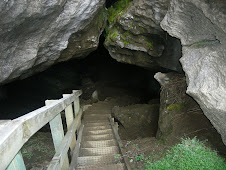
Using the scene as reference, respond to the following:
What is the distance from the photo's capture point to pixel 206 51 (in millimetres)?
2531

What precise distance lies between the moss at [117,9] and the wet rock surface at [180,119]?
3.02 m

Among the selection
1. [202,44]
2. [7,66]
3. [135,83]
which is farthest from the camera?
[135,83]

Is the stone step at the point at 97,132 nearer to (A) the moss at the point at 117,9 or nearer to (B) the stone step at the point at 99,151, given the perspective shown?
(B) the stone step at the point at 99,151

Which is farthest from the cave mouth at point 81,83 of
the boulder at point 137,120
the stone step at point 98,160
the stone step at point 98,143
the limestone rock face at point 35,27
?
the stone step at point 98,160

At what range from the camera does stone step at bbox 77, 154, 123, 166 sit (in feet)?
11.2

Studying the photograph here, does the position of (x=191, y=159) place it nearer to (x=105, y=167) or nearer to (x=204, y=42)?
(x=105, y=167)

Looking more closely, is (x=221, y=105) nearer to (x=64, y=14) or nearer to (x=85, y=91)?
(x=64, y=14)

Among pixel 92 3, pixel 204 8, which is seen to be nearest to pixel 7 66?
pixel 92 3

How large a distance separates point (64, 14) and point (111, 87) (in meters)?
9.89

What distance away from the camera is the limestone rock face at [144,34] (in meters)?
4.73

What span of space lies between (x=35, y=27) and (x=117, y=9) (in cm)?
350

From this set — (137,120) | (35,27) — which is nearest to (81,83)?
(137,120)

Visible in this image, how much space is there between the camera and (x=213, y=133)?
3.06 meters

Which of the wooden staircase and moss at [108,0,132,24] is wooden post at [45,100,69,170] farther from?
moss at [108,0,132,24]
